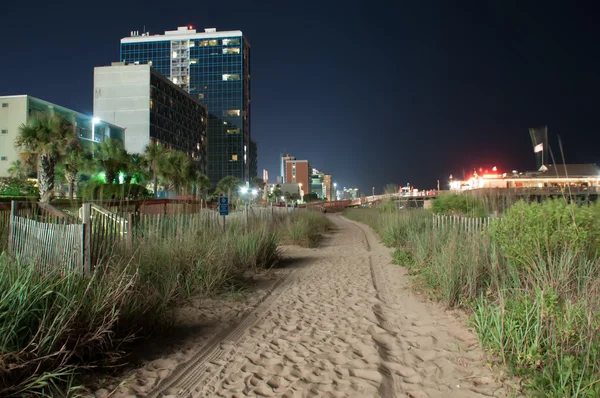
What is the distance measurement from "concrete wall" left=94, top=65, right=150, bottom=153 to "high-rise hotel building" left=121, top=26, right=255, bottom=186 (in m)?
43.9

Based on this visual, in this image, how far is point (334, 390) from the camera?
384 centimetres

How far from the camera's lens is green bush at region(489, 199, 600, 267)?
18.9ft

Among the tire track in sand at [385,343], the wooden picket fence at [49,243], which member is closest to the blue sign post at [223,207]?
the wooden picket fence at [49,243]

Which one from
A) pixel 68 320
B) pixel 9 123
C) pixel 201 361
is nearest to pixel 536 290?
pixel 201 361

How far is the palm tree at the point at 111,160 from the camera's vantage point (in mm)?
36509

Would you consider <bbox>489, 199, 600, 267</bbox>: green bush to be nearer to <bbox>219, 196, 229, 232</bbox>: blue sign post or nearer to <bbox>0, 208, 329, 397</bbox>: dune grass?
<bbox>0, 208, 329, 397</bbox>: dune grass

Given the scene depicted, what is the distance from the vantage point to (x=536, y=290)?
172 inches

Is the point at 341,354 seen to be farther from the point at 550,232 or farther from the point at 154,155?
the point at 154,155

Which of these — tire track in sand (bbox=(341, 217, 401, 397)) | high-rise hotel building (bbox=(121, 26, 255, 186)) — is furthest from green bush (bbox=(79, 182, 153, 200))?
high-rise hotel building (bbox=(121, 26, 255, 186))

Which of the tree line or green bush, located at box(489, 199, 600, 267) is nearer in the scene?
green bush, located at box(489, 199, 600, 267)

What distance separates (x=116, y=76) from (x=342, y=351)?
8688 centimetres

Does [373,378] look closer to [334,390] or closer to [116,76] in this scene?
[334,390]

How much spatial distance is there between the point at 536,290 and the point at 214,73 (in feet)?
429

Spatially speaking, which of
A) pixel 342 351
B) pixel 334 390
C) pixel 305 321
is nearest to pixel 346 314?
pixel 305 321
